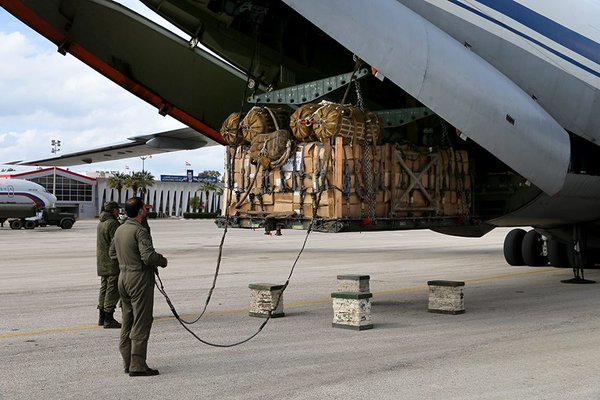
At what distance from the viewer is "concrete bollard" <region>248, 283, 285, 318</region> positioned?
917 cm

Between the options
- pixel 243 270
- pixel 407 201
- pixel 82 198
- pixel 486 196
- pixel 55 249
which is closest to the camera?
pixel 407 201

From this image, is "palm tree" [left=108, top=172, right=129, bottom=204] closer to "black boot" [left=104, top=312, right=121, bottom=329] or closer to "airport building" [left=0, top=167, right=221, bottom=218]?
"airport building" [left=0, top=167, right=221, bottom=218]

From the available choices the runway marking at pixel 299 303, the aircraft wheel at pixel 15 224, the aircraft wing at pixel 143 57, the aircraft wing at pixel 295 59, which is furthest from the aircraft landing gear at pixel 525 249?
the aircraft wheel at pixel 15 224

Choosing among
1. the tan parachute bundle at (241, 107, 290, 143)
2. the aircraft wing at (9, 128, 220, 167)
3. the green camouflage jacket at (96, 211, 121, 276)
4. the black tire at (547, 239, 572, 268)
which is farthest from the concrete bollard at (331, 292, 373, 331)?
the black tire at (547, 239, 572, 268)

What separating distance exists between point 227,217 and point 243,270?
6882 mm

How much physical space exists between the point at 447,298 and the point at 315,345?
292 cm

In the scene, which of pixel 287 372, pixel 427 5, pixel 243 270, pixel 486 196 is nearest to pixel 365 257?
pixel 243 270

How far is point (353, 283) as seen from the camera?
10.3m

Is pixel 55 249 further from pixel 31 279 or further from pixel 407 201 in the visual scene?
pixel 407 201

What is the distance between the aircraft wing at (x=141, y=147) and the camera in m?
17.9

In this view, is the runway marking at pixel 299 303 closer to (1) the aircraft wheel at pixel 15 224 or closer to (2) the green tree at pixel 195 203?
(1) the aircraft wheel at pixel 15 224

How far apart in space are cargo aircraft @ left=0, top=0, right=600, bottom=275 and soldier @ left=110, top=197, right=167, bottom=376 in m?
3.13

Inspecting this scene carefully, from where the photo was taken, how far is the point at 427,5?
874cm

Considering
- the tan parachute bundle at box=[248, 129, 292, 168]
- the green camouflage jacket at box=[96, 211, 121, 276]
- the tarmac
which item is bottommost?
the tarmac
